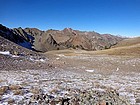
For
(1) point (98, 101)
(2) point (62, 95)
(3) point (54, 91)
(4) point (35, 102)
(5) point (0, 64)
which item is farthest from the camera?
(5) point (0, 64)

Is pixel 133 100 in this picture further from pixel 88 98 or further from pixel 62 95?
pixel 62 95

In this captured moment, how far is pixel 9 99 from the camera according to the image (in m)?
10.4

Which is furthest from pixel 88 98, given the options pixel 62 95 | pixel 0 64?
pixel 0 64

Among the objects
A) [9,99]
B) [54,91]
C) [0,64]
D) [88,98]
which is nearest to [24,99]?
[9,99]

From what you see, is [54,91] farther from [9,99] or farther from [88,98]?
[9,99]

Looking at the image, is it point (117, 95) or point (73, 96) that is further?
point (117, 95)

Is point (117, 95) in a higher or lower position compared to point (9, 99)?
lower

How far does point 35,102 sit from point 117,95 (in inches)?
220

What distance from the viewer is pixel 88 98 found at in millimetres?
11695

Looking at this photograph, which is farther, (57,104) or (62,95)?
(62,95)

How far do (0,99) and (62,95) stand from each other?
344cm

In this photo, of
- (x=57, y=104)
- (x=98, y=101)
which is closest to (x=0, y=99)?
(x=57, y=104)

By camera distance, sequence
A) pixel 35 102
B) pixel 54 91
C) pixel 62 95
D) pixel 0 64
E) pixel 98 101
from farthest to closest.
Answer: pixel 0 64 → pixel 54 91 → pixel 62 95 → pixel 98 101 → pixel 35 102

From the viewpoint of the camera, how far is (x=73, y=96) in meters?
11.9
